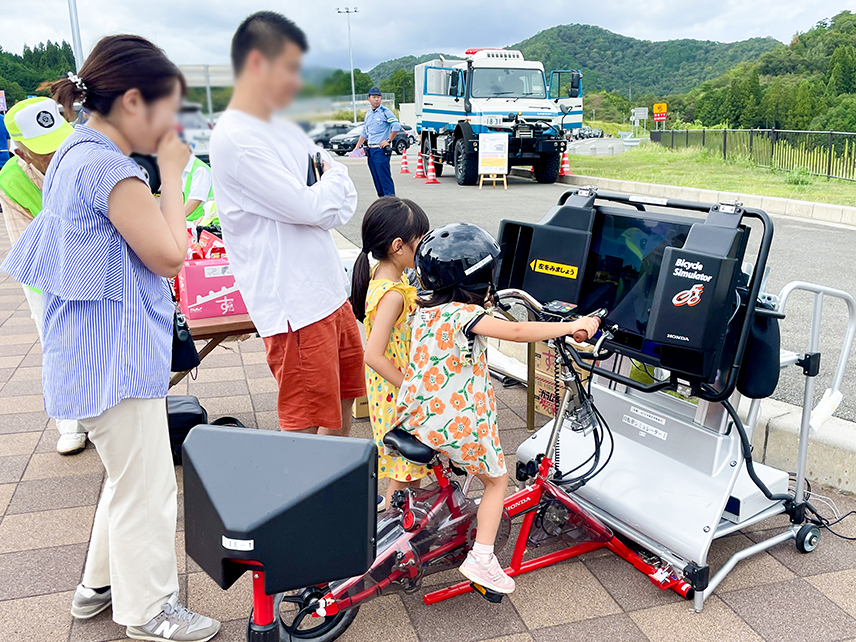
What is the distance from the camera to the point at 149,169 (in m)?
1.95

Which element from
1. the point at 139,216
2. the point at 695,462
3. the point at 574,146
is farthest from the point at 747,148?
the point at 139,216

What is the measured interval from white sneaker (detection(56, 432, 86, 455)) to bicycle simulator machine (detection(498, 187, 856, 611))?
2.31 metres

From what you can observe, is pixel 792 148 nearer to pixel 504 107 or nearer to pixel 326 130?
pixel 504 107

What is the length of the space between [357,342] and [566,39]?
4069cm

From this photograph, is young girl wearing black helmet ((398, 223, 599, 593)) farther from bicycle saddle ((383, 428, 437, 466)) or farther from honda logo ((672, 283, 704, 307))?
honda logo ((672, 283, 704, 307))

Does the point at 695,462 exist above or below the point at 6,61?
below

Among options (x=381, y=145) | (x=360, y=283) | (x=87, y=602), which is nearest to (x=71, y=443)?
(x=87, y=602)

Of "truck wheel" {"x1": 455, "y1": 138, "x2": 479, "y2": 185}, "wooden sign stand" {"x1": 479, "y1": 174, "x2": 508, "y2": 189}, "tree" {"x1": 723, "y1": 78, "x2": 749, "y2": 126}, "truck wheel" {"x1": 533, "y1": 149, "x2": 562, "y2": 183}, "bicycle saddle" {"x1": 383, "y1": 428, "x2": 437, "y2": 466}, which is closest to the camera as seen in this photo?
"bicycle saddle" {"x1": 383, "y1": 428, "x2": 437, "y2": 466}

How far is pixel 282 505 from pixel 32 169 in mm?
2816

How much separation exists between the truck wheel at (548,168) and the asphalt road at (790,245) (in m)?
0.40

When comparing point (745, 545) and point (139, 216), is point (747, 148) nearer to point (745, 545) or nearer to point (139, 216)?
point (745, 545)

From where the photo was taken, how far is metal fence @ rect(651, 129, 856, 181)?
604 inches

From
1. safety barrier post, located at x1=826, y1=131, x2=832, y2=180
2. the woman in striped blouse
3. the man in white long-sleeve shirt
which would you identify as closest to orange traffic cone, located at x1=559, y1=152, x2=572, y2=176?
safety barrier post, located at x1=826, y1=131, x2=832, y2=180

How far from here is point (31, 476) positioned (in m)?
3.62
